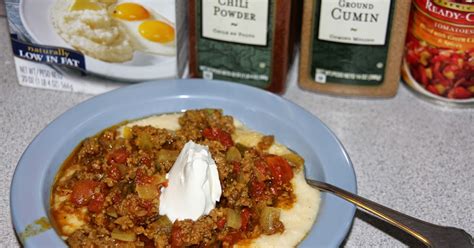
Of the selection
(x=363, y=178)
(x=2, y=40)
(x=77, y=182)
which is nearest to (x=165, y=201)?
(x=77, y=182)

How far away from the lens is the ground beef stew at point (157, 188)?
1220 mm

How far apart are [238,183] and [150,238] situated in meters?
0.18

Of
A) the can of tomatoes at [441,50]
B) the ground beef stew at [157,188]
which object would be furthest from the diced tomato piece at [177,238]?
the can of tomatoes at [441,50]

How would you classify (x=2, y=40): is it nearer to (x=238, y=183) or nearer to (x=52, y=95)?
(x=52, y=95)

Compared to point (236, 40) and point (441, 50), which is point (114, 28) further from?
point (441, 50)

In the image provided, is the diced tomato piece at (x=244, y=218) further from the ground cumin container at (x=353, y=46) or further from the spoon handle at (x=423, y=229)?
the ground cumin container at (x=353, y=46)

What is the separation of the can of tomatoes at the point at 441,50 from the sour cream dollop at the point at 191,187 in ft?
1.84

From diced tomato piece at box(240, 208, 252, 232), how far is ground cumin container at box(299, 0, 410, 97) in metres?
0.47

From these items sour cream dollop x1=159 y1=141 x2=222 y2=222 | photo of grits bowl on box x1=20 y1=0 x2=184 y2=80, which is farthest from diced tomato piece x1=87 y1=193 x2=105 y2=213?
photo of grits bowl on box x1=20 y1=0 x2=184 y2=80

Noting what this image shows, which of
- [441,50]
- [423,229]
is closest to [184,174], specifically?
[423,229]

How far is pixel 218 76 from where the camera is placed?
163 centimetres

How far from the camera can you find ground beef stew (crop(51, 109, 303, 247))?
122 centimetres

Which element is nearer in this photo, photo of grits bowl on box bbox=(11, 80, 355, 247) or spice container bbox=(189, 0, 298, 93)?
photo of grits bowl on box bbox=(11, 80, 355, 247)

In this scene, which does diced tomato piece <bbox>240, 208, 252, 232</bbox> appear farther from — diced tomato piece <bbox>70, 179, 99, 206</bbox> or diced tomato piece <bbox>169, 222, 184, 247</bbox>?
diced tomato piece <bbox>70, 179, 99, 206</bbox>
